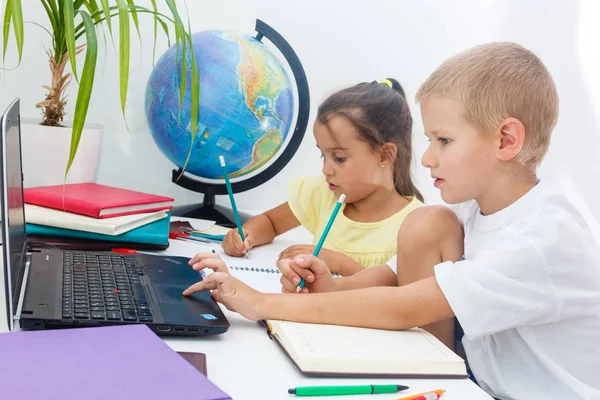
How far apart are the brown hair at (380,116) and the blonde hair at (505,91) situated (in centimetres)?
45

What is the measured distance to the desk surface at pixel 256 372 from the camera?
0.65m

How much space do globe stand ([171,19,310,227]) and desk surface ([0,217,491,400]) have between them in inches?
33.9

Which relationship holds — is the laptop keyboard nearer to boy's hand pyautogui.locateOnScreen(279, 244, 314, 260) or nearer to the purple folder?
the purple folder

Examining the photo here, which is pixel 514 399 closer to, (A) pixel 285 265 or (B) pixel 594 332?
(B) pixel 594 332

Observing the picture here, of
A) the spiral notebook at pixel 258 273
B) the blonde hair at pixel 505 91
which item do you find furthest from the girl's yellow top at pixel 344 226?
the blonde hair at pixel 505 91

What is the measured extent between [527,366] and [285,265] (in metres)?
0.35

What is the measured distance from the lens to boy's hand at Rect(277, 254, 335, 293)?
1.00 meters

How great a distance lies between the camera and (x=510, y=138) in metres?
0.96

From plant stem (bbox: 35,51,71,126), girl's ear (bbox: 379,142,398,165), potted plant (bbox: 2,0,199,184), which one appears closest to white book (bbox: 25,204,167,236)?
potted plant (bbox: 2,0,199,184)

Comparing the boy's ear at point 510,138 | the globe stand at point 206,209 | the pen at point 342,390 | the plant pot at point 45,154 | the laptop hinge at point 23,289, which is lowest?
the globe stand at point 206,209

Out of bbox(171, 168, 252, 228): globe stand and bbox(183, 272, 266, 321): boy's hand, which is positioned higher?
bbox(183, 272, 266, 321): boy's hand

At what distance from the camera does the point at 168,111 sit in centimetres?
153

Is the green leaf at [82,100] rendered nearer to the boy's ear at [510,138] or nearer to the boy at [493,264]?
the boy at [493,264]

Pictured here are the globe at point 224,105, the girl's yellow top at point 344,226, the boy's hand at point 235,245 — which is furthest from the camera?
the globe at point 224,105
